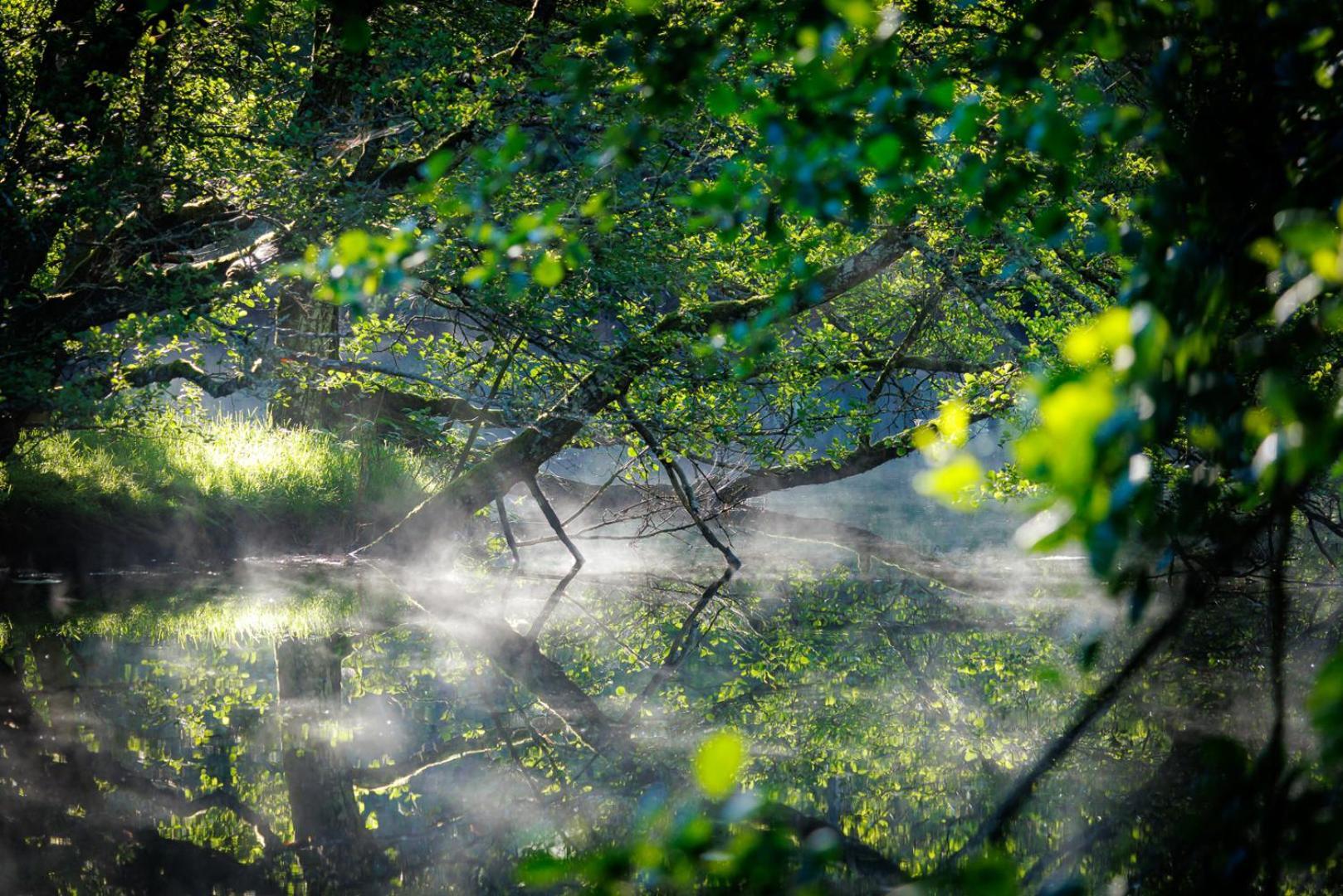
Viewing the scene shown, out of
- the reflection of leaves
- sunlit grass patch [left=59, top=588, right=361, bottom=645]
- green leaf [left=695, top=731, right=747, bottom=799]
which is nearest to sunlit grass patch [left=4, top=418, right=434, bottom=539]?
sunlit grass patch [left=59, top=588, right=361, bottom=645]

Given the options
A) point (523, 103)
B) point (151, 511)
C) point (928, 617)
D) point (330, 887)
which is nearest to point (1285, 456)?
point (330, 887)

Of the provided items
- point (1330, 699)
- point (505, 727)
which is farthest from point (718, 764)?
point (505, 727)

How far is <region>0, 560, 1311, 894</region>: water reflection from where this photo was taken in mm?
4324

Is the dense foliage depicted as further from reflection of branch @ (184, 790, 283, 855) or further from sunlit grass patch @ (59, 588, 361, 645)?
sunlit grass patch @ (59, 588, 361, 645)

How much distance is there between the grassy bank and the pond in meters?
0.85

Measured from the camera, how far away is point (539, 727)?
234 inches

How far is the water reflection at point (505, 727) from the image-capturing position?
4324mm

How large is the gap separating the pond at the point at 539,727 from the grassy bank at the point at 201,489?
0.85m

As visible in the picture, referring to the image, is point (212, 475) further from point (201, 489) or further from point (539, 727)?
point (539, 727)

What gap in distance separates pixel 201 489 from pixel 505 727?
7801 millimetres

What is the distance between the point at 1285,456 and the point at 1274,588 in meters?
0.29

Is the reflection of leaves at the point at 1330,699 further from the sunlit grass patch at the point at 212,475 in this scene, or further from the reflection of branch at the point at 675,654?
the sunlit grass patch at the point at 212,475

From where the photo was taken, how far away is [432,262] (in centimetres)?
848

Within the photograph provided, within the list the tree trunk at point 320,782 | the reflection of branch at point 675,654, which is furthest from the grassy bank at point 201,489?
the reflection of branch at point 675,654
